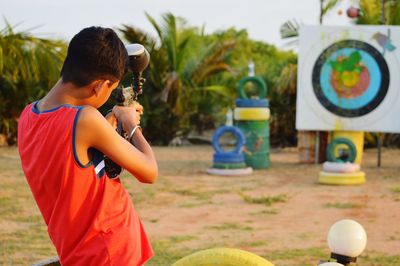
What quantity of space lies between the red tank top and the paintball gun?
0.9 inches

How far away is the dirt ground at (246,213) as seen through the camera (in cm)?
445

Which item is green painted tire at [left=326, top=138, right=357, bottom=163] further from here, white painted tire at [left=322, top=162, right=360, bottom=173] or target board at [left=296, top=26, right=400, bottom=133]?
target board at [left=296, top=26, right=400, bottom=133]

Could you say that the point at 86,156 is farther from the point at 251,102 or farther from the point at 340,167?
the point at 251,102

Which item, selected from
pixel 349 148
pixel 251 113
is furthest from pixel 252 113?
pixel 349 148

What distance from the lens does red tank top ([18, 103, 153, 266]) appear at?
1596 mm

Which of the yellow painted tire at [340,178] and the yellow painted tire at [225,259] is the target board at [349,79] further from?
the yellow painted tire at [225,259]

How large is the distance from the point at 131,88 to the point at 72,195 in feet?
1.03

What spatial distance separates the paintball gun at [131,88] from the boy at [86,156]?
21mm

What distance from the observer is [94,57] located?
5.12 feet

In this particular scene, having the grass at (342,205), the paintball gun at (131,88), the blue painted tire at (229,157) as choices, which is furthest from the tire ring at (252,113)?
the paintball gun at (131,88)

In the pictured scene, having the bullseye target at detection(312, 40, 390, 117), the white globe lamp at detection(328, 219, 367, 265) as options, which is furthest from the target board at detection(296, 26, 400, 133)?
the white globe lamp at detection(328, 219, 367, 265)

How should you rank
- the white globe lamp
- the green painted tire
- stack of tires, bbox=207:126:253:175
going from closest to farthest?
the white globe lamp < the green painted tire < stack of tires, bbox=207:126:253:175

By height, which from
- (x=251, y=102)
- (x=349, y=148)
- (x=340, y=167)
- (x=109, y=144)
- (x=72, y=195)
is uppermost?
(x=109, y=144)

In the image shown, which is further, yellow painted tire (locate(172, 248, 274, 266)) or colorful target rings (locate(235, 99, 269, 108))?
colorful target rings (locate(235, 99, 269, 108))
